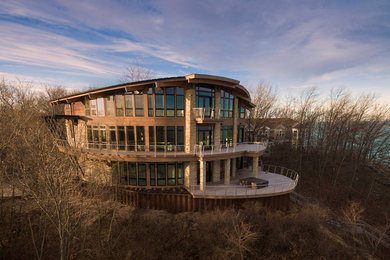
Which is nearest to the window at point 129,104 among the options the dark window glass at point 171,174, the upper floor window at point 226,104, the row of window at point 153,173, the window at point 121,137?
the window at point 121,137

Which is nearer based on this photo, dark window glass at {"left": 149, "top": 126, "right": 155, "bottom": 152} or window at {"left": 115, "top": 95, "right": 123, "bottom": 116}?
dark window glass at {"left": 149, "top": 126, "right": 155, "bottom": 152}

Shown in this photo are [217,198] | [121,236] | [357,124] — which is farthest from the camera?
[357,124]

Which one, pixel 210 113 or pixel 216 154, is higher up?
pixel 210 113

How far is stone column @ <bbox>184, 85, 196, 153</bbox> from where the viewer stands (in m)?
15.6

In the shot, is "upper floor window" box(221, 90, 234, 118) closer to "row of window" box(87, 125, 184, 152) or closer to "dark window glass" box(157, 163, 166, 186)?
"row of window" box(87, 125, 184, 152)

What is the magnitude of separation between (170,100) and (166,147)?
454cm

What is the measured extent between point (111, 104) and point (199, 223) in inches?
535

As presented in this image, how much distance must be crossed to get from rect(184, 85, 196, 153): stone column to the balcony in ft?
1.65

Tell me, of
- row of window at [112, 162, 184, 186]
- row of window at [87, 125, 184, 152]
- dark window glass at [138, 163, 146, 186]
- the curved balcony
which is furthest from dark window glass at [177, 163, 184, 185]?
dark window glass at [138, 163, 146, 186]

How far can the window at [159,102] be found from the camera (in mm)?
15484

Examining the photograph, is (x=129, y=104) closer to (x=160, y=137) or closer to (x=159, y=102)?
(x=159, y=102)

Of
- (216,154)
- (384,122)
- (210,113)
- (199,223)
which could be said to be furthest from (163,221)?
(384,122)

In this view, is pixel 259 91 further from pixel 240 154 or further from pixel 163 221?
pixel 163 221

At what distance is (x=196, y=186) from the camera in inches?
622
